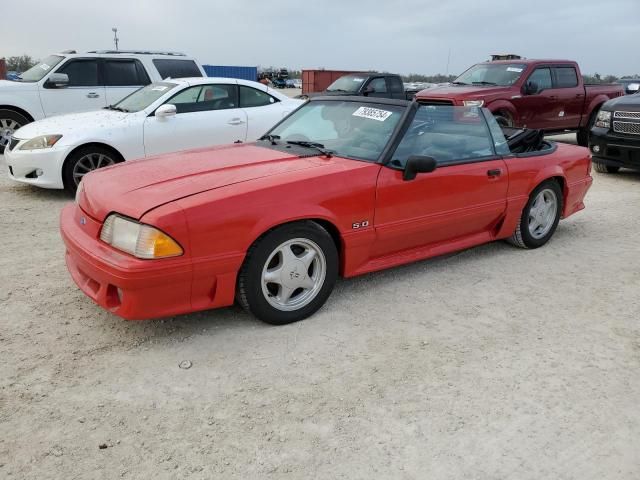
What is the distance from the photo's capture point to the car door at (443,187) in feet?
12.1

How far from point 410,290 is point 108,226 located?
2.08 m

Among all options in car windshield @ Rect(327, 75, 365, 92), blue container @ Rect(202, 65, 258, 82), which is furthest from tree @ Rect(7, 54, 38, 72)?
car windshield @ Rect(327, 75, 365, 92)

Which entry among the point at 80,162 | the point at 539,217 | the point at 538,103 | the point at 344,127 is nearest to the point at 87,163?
the point at 80,162

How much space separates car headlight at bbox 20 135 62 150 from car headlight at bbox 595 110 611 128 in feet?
25.5

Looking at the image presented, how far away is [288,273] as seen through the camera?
3.27 metres

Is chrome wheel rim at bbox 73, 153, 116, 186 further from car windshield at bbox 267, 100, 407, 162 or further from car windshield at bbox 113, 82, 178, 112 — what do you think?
car windshield at bbox 267, 100, 407, 162

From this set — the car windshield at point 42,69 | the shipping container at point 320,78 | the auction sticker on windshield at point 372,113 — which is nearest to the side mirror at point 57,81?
the car windshield at point 42,69

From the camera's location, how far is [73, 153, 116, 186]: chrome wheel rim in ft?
20.3

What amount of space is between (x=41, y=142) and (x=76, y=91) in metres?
2.92

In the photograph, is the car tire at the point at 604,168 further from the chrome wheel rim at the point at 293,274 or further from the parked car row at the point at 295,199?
the chrome wheel rim at the point at 293,274

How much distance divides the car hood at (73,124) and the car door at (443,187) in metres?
4.03

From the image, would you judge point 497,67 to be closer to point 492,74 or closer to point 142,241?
point 492,74

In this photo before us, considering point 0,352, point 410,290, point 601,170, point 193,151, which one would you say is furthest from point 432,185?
point 601,170

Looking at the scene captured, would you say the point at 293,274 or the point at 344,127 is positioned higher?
the point at 344,127
